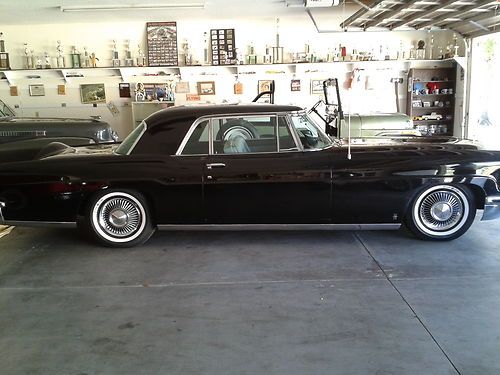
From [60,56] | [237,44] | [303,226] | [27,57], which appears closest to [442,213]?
[303,226]

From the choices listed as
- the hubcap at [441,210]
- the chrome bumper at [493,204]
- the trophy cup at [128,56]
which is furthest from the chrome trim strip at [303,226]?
the trophy cup at [128,56]

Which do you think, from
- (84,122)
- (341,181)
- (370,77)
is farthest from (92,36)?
(341,181)

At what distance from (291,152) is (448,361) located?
101 inches

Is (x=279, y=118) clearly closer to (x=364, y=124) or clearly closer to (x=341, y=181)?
(x=341, y=181)

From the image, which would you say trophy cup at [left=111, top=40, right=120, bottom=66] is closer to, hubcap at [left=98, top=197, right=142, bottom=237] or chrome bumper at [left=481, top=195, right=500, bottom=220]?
hubcap at [left=98, top=197, right=142, bottom=237]

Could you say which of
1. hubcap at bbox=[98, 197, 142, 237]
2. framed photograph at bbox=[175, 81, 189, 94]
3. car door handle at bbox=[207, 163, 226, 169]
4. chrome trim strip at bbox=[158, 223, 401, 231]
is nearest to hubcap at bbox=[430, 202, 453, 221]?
chrome trim strip at bbox=[158, 223, 401, 231]

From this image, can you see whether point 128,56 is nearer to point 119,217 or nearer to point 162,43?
point 162,43

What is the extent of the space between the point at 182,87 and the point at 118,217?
7.49 m

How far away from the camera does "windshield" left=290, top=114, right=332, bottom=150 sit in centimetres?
468

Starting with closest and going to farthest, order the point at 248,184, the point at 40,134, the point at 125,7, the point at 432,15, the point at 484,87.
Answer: the point at 248,184
the point at 40,134
the point at 432,15
the point at 125,7
the point at 484,87

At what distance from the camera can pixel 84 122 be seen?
8055 millimetres

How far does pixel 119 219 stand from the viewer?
15.3 ft

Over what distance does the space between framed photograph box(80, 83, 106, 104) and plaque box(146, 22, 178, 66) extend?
1.48 metres

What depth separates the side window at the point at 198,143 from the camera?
4.65 meters
